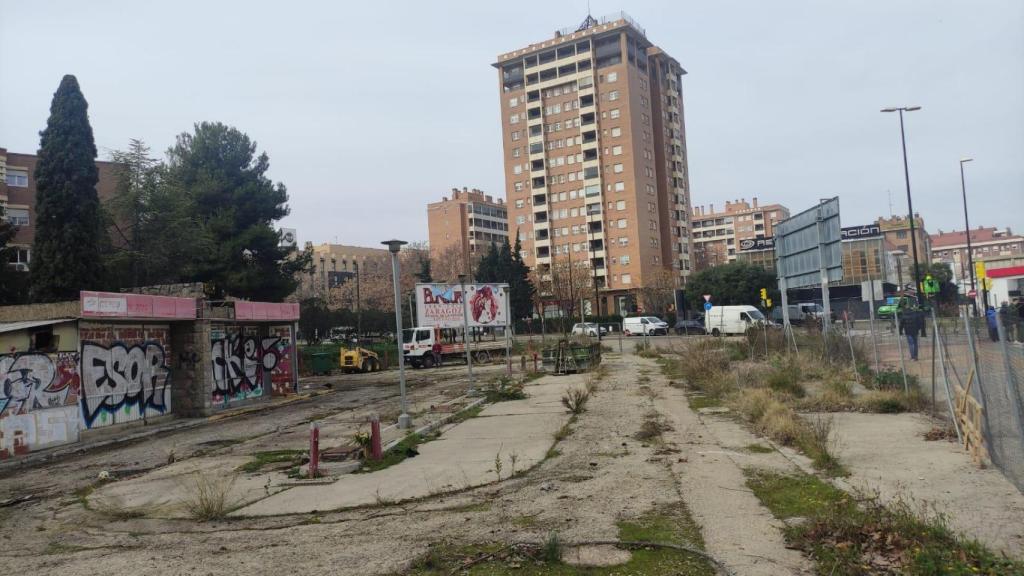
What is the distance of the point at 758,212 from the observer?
156375 millimetres

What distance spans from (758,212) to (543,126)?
8313 cm

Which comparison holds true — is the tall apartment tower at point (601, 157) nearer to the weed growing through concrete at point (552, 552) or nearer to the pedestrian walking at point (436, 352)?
the pedestrian walking at point (436, 352)

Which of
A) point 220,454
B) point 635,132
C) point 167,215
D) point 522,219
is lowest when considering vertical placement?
point 220,454

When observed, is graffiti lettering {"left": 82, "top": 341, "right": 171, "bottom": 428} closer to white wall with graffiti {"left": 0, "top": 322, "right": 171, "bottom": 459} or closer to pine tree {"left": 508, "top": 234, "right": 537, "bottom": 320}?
white wall with graffiti {"left": 0, "top": 322, "right": 171, "bottom": 459}

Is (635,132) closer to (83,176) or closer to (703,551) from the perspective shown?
(83,176)

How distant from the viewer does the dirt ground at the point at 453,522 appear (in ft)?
19.5

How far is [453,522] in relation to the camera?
22.7 feet

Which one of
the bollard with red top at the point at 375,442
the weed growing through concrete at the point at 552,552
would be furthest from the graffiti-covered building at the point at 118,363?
the weed growing through concrete at the point at 552,552

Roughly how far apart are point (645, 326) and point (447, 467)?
152ft

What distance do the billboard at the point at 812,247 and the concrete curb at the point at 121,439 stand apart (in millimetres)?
A: 18500

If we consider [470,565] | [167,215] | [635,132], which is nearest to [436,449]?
[470,565]

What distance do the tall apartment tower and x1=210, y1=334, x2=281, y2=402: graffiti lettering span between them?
56928mm

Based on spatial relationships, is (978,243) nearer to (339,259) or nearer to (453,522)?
(339,259)

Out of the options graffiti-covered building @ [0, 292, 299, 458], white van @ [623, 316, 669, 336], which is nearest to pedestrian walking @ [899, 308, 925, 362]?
graffiti-covered building @ [0, 292, 299, 458]
